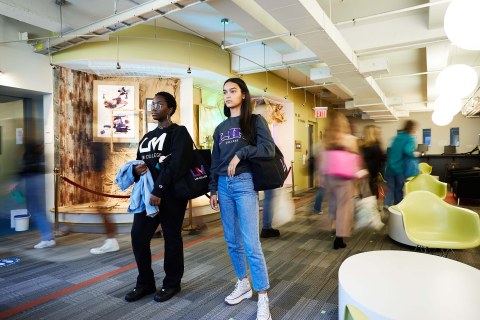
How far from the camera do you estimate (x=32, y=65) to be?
512 cm

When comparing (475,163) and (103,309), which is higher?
(475,163)

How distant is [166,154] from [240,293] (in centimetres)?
125

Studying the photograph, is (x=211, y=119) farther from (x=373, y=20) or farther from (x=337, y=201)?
(x=337, y=201)

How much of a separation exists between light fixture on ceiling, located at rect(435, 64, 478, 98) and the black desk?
273 inches

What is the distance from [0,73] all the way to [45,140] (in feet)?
4.23

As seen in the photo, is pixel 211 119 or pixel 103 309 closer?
pixel 103 309

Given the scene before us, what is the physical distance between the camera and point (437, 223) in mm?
3133

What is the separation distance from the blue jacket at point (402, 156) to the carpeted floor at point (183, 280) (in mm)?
1202

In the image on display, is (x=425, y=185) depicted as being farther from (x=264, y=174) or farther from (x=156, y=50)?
(x=156, y=50)

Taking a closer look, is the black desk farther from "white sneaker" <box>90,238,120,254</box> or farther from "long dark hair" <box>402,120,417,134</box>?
"white sneaker" <box>90,238,120,254</box>

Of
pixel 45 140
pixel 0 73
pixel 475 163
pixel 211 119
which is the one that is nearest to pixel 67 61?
pixel 0 73

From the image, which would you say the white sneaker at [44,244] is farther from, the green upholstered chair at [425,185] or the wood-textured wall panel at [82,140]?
the green upholstered chair at [425,185]

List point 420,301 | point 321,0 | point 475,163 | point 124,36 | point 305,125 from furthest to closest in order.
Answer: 1. point 305,125
2. point 475,163
3. point 124,36
4. point 321,0
5. point 420,301

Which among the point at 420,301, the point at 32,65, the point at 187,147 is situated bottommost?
the point at 420,301
